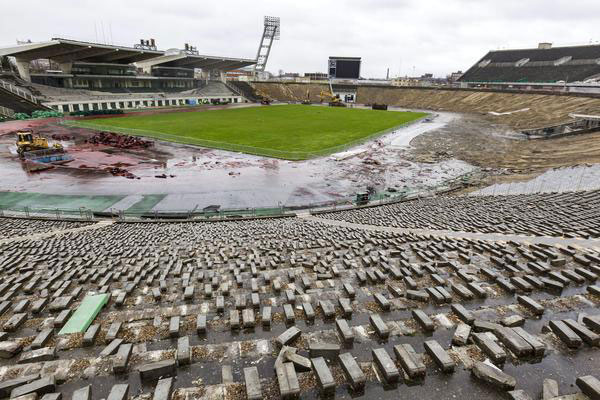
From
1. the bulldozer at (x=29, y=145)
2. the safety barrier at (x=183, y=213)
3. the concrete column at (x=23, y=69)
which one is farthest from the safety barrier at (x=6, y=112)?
the safety barrier at (x=183, y=213)

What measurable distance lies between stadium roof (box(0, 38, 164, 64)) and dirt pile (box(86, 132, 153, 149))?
1880 inches

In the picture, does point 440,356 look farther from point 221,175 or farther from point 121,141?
point 121,141

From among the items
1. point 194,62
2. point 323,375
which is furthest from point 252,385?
point 194,62

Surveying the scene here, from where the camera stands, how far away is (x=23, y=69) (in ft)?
283

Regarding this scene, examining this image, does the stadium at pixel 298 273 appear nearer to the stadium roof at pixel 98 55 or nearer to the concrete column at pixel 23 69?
the stadium roof at pixel 98 55

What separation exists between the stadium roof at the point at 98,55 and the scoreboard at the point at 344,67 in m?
45.9

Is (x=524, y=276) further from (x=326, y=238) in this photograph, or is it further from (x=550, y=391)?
(x=326, y=238)

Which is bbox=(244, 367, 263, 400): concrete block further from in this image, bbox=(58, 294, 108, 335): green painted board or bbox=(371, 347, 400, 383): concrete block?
bbox=(58, 294, 108, 335): green painted board

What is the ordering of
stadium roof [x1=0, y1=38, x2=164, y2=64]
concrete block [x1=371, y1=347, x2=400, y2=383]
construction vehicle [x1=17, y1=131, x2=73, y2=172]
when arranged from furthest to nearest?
stadium roof [x1=0, y1=38, x2=164, y2=64], construction vehicle [x1=17, y1=131, x2=73, y2=172], concrete block [x1=371, y1=347, x2=400, y2=383]

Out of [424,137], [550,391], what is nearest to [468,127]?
[424,137]

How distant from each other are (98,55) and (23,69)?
18.7 meters

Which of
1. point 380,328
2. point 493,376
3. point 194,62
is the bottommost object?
point 380,328

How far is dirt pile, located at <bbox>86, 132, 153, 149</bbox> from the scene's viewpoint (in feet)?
156

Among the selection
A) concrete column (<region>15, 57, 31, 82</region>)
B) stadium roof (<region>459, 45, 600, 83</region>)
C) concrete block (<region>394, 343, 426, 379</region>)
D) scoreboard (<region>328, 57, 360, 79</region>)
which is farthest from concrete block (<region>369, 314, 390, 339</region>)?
scoreboard (<region>328, 57, 360, 79</region>)
